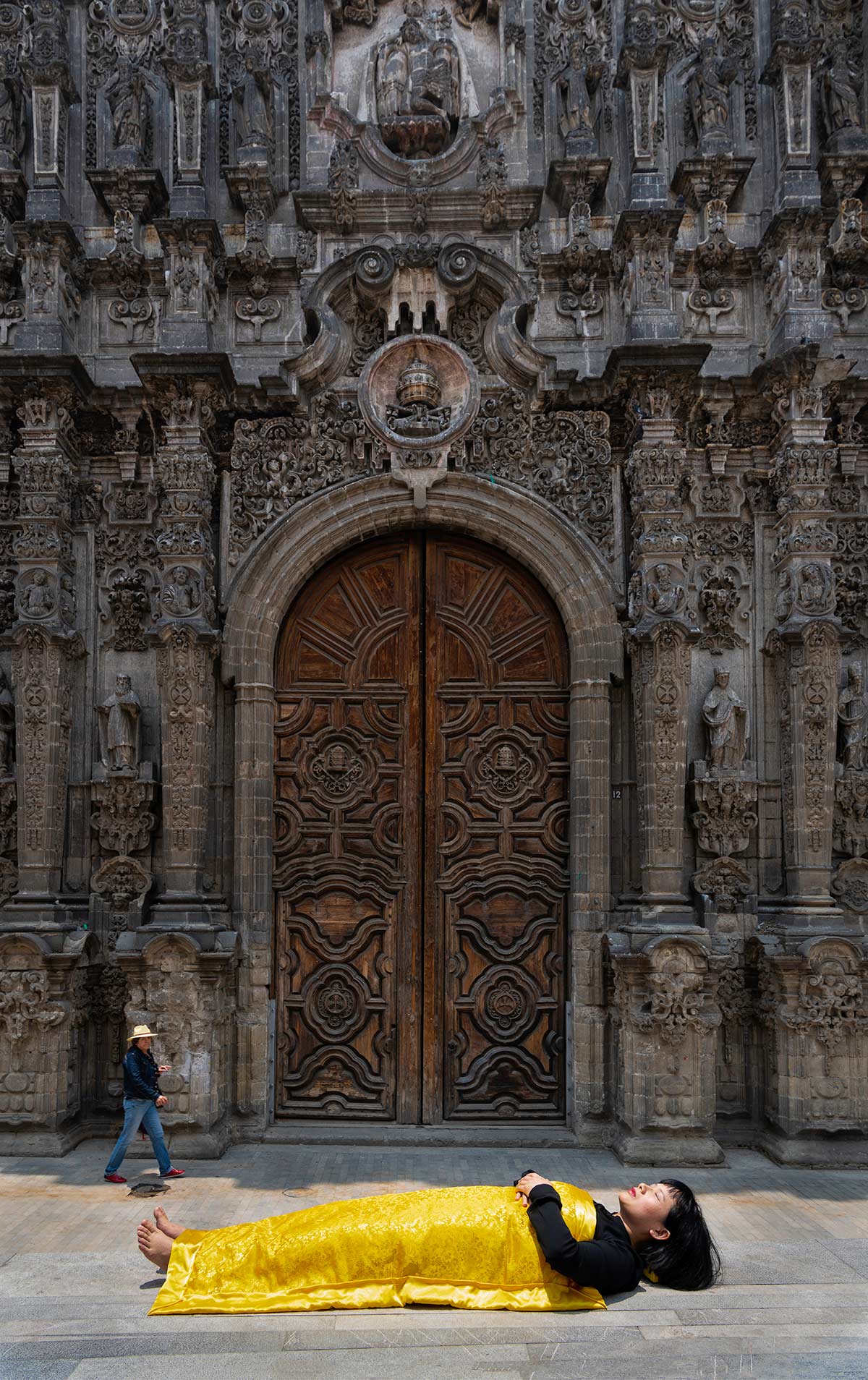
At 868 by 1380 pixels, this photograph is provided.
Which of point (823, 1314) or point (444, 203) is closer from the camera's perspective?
point (823, 1314)

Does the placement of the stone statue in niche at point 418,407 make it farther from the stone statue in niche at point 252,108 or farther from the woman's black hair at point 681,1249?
the woman's black hair at point 681,1249

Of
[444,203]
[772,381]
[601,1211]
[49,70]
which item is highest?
[49,70]

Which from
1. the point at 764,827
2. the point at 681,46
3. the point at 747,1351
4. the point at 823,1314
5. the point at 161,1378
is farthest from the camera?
the point at 681,46

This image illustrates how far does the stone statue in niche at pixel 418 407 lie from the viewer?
33.0 feet

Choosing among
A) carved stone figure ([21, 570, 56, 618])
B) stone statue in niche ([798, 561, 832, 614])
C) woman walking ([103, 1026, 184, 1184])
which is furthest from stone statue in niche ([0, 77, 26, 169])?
stone statue in niche ([798, 561, 832, 614])

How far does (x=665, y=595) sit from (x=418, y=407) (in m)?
2.72

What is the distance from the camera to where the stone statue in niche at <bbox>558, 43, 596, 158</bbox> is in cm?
1021

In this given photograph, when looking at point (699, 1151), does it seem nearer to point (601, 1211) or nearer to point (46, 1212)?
point (601, 1211)

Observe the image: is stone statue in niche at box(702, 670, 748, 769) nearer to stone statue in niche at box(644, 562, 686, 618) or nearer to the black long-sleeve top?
stone statue in niche at box(644, 562, 686, 618)

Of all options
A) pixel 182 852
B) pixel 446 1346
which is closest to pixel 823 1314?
pixel 446 1346

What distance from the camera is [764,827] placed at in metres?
9.80

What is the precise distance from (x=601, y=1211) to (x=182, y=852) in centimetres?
480

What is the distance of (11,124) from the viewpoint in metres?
10.4

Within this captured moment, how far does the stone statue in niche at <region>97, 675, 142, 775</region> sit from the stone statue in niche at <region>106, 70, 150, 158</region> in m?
4.79
